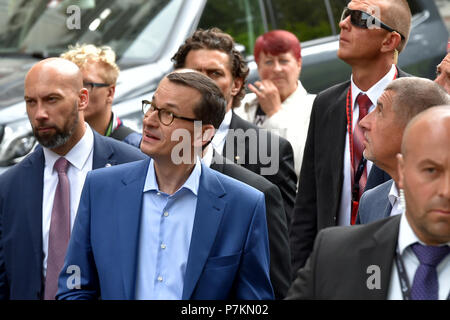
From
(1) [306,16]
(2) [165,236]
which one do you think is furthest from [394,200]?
(1) [306,16]

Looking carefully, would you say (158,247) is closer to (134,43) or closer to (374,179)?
(374,179)

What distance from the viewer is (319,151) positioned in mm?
5613

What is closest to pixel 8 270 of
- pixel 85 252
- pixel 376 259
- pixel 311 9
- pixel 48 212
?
pixel 48 212

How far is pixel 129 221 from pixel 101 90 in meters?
2.42

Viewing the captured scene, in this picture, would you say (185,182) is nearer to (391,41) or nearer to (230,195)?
(230,195)

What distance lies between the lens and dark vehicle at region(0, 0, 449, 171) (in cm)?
719

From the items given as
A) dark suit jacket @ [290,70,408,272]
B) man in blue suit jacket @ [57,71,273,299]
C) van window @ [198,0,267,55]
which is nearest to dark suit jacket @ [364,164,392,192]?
dark suit jacket @ [290,70,408,272]

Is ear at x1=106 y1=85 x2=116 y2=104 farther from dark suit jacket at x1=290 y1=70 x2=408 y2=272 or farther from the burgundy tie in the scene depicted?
the burgundy tie

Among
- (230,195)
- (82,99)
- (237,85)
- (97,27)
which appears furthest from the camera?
(97,27)

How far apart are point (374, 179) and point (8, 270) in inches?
77.7

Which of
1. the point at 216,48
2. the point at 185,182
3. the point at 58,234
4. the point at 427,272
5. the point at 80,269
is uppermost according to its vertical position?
the point at 216,48

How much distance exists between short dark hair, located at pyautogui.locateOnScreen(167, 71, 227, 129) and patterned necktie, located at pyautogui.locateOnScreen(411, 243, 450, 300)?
1609 millimetres

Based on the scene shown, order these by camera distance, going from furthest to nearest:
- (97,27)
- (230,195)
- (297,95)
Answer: (97,27) → (297,95) → (230,195)

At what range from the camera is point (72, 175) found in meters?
5.17
